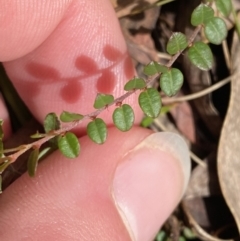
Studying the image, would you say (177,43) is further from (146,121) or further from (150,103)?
(146,121)

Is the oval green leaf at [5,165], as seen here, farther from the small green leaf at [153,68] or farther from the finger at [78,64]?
the finger at [78,64]

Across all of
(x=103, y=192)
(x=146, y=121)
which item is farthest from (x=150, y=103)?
(x=146, y=121)

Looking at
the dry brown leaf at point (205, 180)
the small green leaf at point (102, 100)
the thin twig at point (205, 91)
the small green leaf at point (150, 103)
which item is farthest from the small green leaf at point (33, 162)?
the dry brown leaf at point (205, 180)

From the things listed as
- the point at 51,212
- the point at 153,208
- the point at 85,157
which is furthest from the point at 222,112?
the point at 51,212

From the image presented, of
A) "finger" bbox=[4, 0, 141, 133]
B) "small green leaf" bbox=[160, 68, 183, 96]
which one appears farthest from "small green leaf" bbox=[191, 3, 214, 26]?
"finger" bbox=[4, 0, 141, 133]

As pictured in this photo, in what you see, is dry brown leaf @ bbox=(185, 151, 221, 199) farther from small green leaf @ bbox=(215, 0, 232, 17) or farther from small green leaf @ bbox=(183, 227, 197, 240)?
small green leaf @ bbox=(215, 0, 232, 17)

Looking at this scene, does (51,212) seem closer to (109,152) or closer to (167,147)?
(109,152)
